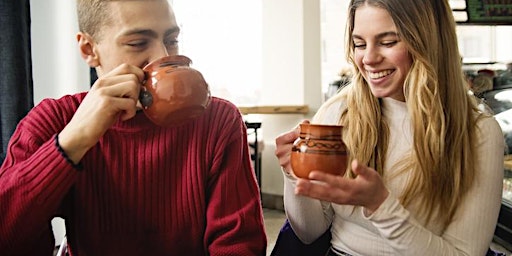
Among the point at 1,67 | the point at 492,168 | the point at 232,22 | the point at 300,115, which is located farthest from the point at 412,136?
the point at 232,22

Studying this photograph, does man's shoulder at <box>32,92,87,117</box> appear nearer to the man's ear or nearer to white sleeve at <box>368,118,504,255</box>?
the man's ear

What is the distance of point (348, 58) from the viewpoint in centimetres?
Answer: 138

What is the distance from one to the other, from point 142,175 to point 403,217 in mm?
Result: 514

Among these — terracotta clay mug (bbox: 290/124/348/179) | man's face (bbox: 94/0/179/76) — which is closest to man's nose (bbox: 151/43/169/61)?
man's face (bbox: 94/0/179/76)

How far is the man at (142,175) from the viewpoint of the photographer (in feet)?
3.31

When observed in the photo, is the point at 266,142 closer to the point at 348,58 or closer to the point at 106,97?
the point at 348,58

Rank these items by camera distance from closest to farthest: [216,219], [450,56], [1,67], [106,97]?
[106,97] → [216,219] → [450,56] → [1,67]

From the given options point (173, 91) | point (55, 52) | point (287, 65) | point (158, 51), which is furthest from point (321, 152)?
point (287, 65)

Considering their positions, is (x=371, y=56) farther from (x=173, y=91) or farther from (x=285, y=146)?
(x=173, y=91)

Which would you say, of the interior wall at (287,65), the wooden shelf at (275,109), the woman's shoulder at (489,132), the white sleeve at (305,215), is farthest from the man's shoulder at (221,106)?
the interior wall at (287,65)

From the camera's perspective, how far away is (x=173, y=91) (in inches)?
33.9

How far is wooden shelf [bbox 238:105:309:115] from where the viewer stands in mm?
4180

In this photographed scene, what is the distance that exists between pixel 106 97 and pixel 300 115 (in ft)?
12.1

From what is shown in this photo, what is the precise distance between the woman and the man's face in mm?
318
